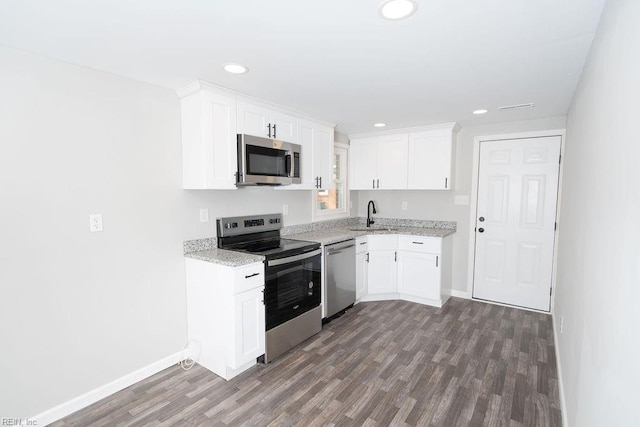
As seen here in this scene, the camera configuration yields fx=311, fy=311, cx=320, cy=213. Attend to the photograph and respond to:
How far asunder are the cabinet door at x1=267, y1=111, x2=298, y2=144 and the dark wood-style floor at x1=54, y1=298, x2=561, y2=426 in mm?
2017

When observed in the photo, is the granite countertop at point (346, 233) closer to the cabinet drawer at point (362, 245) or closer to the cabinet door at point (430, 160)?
the cabinet drawer at point (362, 245)

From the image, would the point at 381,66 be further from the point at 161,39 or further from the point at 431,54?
the point at 161,39

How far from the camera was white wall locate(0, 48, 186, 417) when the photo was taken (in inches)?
72.7

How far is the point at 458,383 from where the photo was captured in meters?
2.36

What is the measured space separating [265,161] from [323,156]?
0.98m

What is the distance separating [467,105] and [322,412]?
9.55 ft

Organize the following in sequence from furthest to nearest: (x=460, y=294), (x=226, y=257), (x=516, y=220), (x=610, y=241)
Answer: (x=460, y=294), (x=516, y=220), (x=226, y=257), (x=610, y=241)

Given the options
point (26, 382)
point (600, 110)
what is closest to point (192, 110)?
point (26, 382)

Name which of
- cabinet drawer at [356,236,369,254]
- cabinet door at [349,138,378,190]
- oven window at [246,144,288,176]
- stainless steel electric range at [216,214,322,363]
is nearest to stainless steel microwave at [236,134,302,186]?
oven window at [246,144,288,176]

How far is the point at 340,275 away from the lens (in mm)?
3494

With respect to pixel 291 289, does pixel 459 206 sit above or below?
above

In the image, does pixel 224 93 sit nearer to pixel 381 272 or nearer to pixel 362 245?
pixel 362 245

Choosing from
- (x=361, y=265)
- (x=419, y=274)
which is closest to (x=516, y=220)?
(x=419, y=274)

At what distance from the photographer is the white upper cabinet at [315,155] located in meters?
3.35
